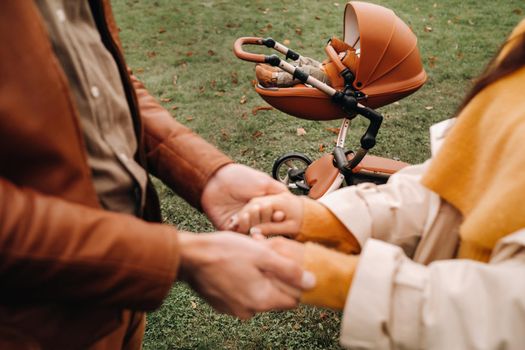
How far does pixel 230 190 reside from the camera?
1608mm

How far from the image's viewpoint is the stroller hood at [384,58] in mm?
3156

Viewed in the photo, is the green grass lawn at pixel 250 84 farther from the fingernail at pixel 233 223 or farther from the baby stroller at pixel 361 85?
the fingernail at pixel 233 223

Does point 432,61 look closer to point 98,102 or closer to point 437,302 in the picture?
point 437,302

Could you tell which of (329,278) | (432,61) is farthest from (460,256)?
(432,61)

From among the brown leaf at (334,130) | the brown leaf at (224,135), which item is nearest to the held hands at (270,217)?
the brown leaf at (224,135)

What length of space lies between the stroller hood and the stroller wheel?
2.91ft

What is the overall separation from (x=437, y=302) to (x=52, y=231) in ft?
3.05

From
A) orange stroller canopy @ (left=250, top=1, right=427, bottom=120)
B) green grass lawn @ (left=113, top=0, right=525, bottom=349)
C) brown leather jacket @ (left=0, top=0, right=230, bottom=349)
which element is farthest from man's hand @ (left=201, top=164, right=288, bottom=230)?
orange stroller canopy @ (left=250, top=1, right=427, bottom=120)

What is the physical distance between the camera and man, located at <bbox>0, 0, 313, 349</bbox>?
90 cm

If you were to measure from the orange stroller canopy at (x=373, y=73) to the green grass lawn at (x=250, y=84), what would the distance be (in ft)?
4.00

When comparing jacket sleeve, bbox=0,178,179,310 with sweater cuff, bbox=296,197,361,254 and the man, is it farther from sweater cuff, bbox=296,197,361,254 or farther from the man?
sweater cuff, bbox=296,197,361,254

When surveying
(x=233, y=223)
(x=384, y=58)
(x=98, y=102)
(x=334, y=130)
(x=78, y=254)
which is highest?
(x=98, y=102)

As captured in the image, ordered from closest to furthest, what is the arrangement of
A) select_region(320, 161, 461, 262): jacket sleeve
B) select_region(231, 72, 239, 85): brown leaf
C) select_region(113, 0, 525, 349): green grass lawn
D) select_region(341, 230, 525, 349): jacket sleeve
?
select_region(341, 230, 525, 349): jacket sleeve
select_region(320, 161, 461, 262): jacket sleeve
select_region(113, 0, 525, 349): green grass lawn
select_region(231, 72, 239, 85): brown leaf

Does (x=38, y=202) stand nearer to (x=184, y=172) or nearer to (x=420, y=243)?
(x=184, y=172)
